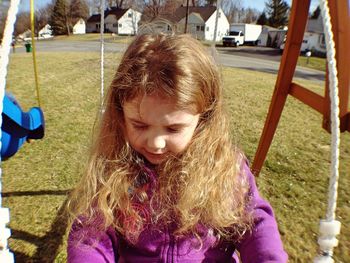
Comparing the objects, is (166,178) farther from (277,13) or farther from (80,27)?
(80,27)

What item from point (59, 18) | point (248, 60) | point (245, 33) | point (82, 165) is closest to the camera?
point (82, 165)

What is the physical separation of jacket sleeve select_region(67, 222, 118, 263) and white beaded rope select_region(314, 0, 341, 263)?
66 cm

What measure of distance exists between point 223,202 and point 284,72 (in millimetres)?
1158

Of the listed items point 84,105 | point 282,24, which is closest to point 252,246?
point 84,105

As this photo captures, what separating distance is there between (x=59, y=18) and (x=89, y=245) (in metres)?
30.6

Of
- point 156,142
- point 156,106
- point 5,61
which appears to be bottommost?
point 156,142

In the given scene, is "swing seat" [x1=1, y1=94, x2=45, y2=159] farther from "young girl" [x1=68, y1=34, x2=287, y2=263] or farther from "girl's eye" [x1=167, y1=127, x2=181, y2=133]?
"girl's eye" [x1=167, y1=127, x2=181, y2=133]

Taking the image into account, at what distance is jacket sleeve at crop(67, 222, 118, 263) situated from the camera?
40.5 inches

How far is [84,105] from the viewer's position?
4984 mm

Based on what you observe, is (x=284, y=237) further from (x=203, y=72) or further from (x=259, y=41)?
(x=259, y=41)

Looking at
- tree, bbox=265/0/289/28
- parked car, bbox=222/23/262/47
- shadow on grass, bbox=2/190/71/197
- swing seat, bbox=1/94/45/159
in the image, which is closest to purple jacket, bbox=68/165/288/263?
swing seat, bbox=1/94/45/159

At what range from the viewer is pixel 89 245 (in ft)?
3.45

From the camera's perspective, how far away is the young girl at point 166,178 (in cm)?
103

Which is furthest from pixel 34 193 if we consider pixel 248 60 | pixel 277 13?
pixel 277 13
